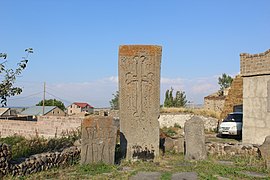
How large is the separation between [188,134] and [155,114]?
120 cm

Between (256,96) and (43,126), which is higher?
(256,96)

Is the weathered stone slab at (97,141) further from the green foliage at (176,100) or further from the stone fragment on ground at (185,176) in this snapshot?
the green foliage at (176,100)

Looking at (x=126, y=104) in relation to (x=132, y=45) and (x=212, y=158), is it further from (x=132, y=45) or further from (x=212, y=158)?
(x=212, y=158)

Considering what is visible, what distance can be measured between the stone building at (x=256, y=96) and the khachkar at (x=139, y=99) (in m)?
6.66

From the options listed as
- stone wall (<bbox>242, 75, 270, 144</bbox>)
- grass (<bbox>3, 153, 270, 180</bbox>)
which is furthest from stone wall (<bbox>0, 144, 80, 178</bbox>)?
stone wall (<bbox>242, 75, 270, 144</bbox>)

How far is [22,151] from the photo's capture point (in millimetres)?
8844

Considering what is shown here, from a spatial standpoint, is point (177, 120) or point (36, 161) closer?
point (36, 161)

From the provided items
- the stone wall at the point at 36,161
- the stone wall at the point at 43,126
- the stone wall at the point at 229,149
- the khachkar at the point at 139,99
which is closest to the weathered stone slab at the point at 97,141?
the stone wall at the point at 36,161

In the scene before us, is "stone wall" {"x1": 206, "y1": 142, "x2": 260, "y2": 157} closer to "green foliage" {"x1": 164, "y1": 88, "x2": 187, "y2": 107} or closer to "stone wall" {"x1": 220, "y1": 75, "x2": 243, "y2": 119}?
"stone wall" {"x1": 220, "y1": 75, "x2": 243, "y2": 119}

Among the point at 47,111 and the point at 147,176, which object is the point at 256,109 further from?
the point at 47,111

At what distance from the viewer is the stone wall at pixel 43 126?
1656cm

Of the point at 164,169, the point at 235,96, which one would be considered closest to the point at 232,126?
the point at 235,96

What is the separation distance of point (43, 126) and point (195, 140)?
10.9 m

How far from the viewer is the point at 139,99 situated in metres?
9.79
